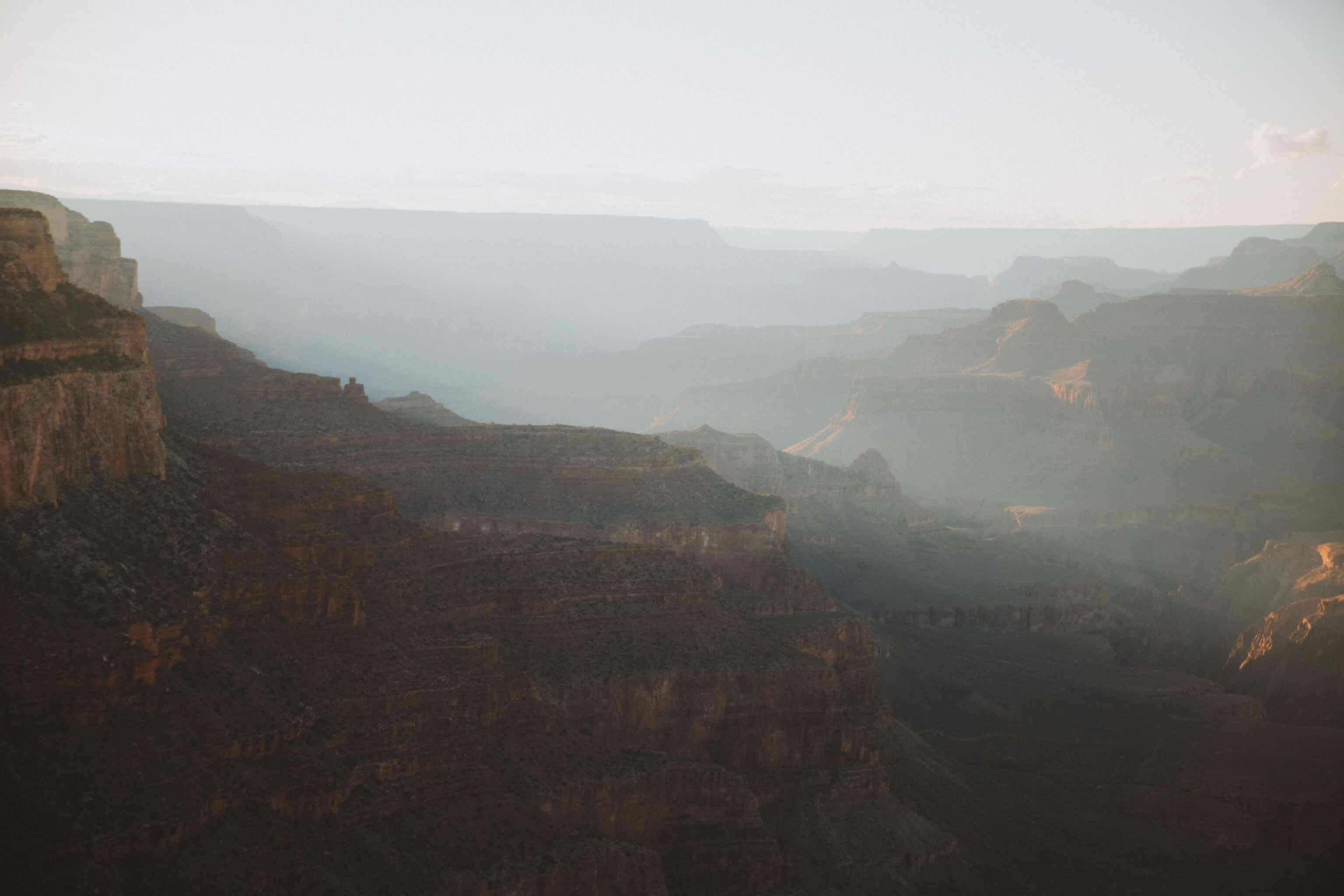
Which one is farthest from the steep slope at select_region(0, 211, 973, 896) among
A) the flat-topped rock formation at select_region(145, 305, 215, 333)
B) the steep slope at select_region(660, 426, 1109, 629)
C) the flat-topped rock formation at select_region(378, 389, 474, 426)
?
the flat-topped rock formation at select_region(145, 305, 215, 333)

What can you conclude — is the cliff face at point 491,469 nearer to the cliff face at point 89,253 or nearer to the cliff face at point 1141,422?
the cliff face at point 89,253

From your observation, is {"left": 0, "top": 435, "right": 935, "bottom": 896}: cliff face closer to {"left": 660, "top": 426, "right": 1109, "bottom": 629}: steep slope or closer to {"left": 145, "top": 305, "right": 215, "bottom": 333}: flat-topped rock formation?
{"left": 660, "top": 426, "right": 1109, "bottom": 629}: steep slope

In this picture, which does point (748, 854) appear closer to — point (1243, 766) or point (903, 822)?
point (903, 822)

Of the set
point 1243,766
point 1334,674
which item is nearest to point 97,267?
point 1243,766

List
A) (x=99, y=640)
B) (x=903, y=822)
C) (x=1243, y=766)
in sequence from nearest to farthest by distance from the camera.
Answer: (x=99, y=640)
(x=903, y=822)
(x=1243, y=766)

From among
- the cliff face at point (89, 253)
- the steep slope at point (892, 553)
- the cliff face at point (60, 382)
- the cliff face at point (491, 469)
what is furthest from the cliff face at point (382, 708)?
the steep slope at point (892, 553)

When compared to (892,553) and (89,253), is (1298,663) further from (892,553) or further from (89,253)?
(89,253)
